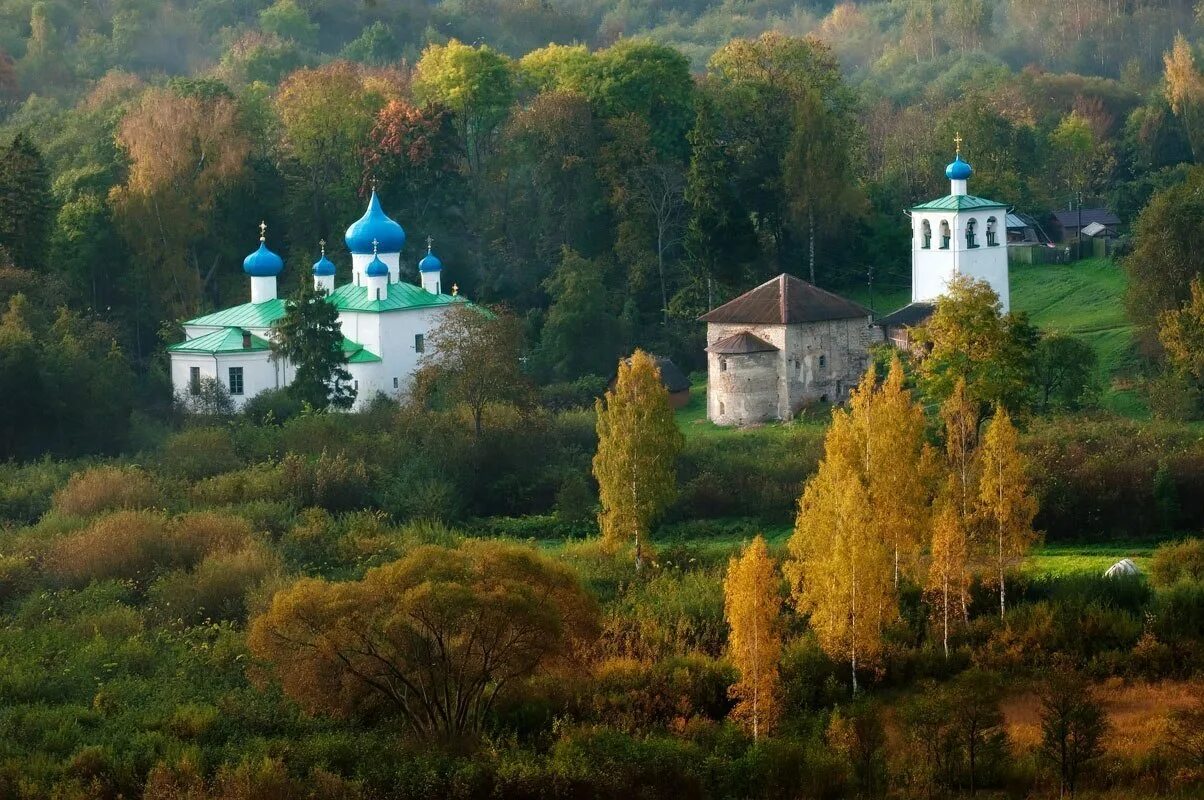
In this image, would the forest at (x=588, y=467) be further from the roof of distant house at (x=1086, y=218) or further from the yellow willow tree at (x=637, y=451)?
the roof of distant house at (x=1086, y=218)

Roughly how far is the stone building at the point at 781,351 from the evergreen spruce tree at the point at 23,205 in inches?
467

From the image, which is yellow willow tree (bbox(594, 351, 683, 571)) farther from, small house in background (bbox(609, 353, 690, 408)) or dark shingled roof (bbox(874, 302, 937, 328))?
dark shingled roof (bbox(874, 302, 937, 328))

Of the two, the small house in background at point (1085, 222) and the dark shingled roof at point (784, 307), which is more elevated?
the small house in background at point (1085, 222)

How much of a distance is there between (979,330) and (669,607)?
7.29 meters

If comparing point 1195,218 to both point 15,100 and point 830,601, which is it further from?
point 15,100

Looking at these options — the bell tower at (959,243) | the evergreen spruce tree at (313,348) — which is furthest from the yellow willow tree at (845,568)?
the bell tower at (959,243)

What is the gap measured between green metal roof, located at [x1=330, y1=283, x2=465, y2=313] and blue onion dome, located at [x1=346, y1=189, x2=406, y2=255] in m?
0.66

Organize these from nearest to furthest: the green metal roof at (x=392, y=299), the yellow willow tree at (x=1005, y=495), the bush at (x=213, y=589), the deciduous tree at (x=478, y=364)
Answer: the yellow willow tree at (x=1005, y=495) → the bush at (x=213, y=589) → the deciduous tree at (x=478, y=364) → the green metal roof at (x=392, y=299)

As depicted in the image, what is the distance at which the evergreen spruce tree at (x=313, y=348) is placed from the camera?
3797 cm

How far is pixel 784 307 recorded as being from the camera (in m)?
39.1

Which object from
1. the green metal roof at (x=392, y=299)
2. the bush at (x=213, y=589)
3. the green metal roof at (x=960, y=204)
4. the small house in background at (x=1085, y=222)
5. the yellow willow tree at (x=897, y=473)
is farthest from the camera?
the small house in background at (x=1085, y=222)

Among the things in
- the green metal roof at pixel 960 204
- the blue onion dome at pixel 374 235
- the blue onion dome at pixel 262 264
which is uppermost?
the green metal roof at pixel 960 204

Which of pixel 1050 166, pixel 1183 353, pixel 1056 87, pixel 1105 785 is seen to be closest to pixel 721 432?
pixel 1183 353

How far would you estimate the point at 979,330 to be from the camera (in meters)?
33.2
